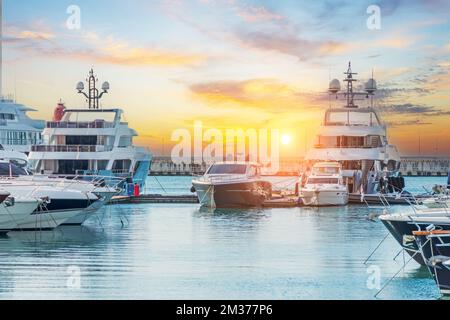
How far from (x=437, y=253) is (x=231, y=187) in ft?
71.5

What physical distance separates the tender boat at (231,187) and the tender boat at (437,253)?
68.9ft

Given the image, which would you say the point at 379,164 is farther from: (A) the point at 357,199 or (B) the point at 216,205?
(B) the point at 216,205

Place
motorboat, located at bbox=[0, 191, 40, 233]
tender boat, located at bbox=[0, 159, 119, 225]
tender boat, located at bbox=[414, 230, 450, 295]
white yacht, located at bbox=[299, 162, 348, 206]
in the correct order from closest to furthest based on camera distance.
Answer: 1. tender boat, located at bbox=[414, 230, 450, 295]
2. motorboat, located at bbox=[0, 191, 40, 233]
3. tender boat, located at bbox=[0, 159, 119, 225]
4. white yacht, located at bbox=[299, 162, 348, 206]

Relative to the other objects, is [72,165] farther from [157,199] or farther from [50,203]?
[50,203]

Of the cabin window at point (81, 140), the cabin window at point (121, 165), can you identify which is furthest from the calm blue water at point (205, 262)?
the cabin window at point (81, 140)

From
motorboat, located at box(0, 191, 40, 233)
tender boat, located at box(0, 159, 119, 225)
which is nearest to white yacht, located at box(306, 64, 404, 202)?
tender boat, located at box(0, 159, 119, 225)

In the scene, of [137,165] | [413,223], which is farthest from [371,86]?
[413,223]

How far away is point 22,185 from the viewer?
2073 centimetres

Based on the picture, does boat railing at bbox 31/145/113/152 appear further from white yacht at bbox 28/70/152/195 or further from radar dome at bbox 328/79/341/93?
radar dome at bbox 328/79/341/93

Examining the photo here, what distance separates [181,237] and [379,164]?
22110 millimetres

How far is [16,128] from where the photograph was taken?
162 feet

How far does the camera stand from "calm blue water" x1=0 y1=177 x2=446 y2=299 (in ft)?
40.1

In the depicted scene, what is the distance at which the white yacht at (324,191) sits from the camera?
34.3 m

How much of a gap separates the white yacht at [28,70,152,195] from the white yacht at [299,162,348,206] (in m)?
10.5
